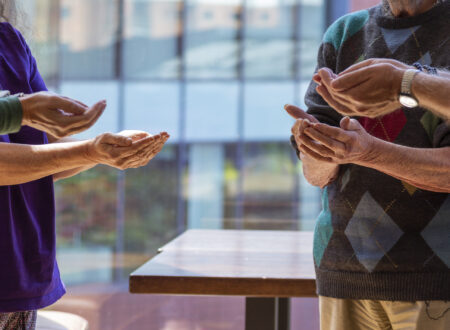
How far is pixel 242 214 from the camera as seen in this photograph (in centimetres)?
766

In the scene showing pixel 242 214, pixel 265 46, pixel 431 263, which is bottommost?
pixel 242 214

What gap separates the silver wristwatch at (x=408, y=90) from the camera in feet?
3.49

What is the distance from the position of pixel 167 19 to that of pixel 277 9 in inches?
59.5

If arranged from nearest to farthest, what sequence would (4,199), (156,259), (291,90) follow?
1. (4,199)
2. (156,259)
3. (291,90)

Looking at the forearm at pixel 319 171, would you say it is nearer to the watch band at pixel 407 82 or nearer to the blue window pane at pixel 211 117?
the watch band at pixel 407 82

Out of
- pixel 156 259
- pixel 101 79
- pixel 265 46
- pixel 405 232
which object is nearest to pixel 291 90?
pixel 265 46

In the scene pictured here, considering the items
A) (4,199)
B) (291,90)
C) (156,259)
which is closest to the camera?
(4,199)

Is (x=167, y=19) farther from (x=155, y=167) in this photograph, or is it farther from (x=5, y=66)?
(x=5, y=66)

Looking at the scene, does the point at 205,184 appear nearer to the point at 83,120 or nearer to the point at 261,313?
the point at 261,313

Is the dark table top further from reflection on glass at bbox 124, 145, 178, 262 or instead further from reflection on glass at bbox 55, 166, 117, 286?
reflection on glass at bbox 124, 145, 178, 262

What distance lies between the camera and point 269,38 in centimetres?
787

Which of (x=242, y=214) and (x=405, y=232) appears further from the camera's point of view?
(x=242, y=214)

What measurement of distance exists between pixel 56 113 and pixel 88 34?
7380mm

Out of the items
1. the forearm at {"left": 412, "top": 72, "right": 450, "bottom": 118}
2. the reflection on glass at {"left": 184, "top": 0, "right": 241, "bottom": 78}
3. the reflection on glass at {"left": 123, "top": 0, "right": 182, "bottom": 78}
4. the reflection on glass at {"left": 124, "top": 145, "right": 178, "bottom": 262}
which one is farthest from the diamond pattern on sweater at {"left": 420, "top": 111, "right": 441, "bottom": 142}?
the reflection on glass at {"left": 123, "top": 0, "right": 182, "bottom": 78}
